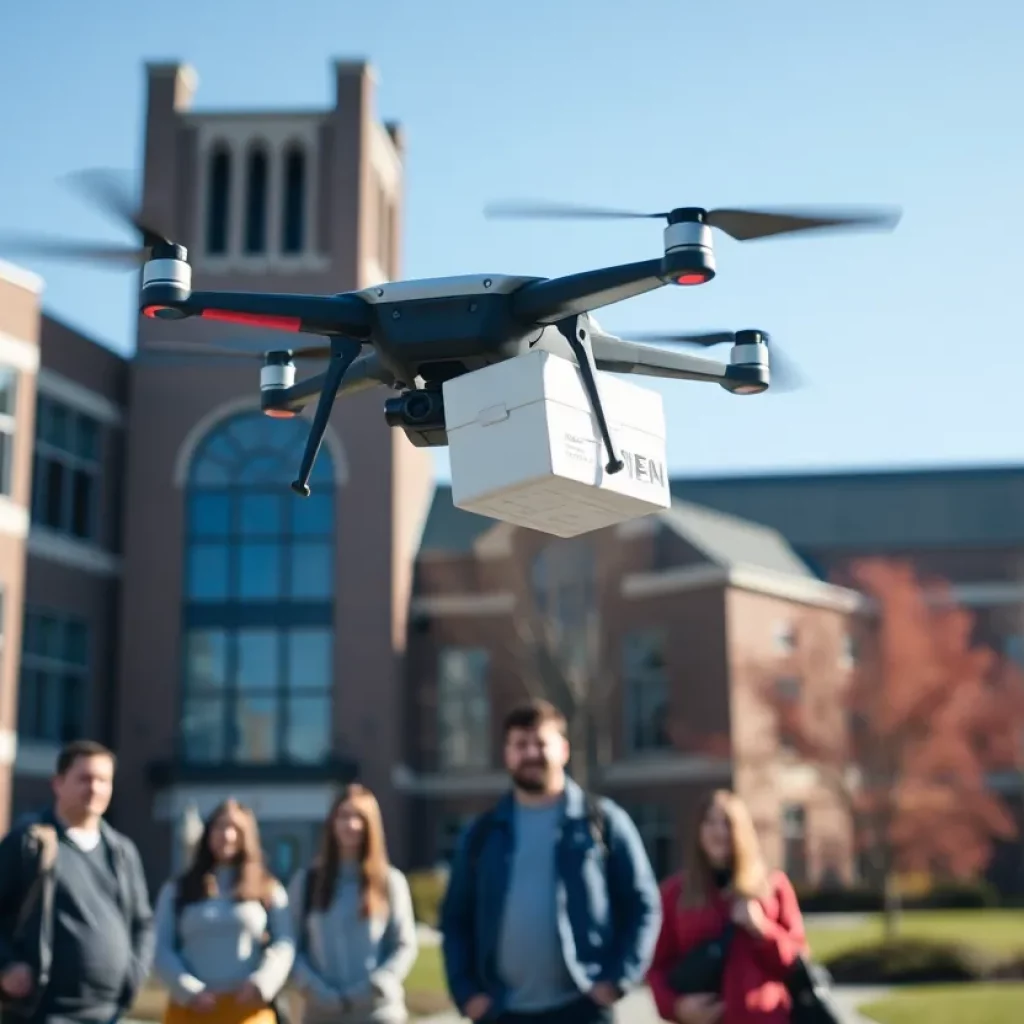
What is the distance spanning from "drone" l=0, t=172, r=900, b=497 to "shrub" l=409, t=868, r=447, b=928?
24048mm

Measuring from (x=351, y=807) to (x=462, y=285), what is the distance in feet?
12.9

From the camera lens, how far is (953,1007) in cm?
1364

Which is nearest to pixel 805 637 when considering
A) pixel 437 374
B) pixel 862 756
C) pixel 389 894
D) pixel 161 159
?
pixel 862 756

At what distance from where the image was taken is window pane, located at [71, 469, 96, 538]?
28.0m

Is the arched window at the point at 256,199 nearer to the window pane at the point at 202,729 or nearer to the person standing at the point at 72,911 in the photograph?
the window pane at the point at 202,729

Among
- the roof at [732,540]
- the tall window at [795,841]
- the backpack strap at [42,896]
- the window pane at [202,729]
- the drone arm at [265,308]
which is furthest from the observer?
the roof at [732,540]

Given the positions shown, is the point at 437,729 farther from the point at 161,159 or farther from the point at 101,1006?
the point at 101,1006

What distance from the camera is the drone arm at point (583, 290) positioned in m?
2.94

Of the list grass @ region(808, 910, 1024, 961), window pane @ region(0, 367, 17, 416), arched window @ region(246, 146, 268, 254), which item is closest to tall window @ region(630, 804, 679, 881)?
grass @ region(808, 910, 1024, 961)

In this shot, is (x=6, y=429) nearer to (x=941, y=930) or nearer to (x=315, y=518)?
(x=315, y=518)

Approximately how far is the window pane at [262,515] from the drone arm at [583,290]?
26254 mm

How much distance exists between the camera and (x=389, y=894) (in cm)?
672

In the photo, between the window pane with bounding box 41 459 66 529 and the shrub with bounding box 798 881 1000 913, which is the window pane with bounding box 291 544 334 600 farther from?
the shrub with bounding box 798 881 1000 913

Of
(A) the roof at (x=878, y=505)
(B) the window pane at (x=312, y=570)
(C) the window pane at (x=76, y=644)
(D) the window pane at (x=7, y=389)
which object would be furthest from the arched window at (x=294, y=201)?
(A) the roof at (x=878, y=505)
